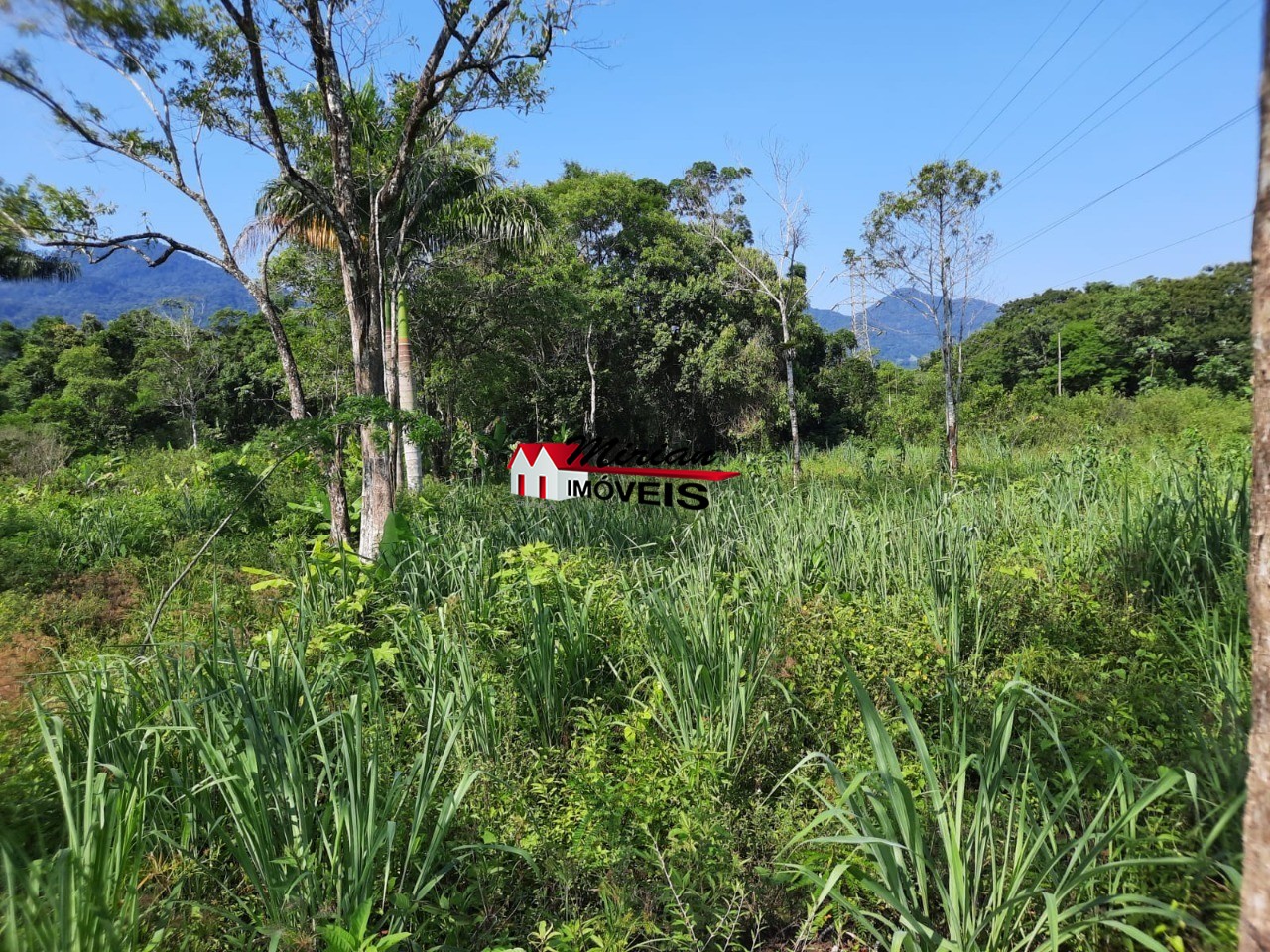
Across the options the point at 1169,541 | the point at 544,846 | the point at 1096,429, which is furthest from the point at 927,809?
the point at 1096,429

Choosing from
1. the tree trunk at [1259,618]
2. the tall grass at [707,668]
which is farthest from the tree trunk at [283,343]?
the tree trunk at [1259,618]

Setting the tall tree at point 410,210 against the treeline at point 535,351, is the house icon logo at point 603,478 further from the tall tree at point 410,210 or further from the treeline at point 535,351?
the treeline at point 535,351

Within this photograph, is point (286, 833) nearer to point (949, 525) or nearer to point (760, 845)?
point (760, 845)

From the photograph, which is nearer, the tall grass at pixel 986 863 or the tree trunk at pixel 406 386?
the tall grass at pixel 986 863

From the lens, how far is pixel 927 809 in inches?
74.7

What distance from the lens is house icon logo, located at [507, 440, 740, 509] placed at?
21.0 feet

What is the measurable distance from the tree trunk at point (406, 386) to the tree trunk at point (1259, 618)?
8935mm

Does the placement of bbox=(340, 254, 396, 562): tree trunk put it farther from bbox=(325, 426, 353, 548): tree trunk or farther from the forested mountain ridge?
the forested mountain ridge

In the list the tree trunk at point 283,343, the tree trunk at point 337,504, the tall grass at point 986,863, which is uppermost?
the tree trunk at point 283,343

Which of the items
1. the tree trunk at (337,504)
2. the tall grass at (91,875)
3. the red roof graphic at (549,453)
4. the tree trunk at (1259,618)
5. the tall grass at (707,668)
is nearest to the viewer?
the tree trunk at (1259,618)

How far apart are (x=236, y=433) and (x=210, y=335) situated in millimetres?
3735

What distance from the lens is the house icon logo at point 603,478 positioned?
641cm

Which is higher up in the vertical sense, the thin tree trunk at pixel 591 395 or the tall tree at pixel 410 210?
the tall tree at pixel 410 210

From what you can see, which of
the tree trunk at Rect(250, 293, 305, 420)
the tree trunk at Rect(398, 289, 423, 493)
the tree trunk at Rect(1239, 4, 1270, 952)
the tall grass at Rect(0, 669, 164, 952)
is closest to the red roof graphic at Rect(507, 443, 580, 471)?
the tree trunk at Rect(250, 293, 305, 420)
